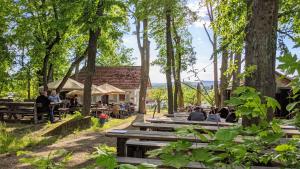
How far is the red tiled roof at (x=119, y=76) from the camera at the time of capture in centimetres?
4619

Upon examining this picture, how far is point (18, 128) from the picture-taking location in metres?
15.1

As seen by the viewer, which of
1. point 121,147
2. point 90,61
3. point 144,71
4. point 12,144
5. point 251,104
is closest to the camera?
point 251,104

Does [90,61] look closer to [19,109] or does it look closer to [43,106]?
[43,106]

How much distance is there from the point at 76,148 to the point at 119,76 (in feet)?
121

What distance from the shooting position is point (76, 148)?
10023mm

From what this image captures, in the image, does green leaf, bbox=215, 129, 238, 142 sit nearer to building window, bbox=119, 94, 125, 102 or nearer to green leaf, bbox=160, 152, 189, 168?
green leaf, bbox=160, 152, 189, 168

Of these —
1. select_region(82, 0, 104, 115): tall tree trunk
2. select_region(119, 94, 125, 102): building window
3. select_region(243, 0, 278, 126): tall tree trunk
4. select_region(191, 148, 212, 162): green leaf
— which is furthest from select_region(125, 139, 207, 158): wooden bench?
select_region(119, 94, 125, 102): building window

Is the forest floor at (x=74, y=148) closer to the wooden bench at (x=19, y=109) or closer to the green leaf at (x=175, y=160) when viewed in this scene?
the wooden bench at (x=19, y=109)

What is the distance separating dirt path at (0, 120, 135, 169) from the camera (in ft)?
27.2

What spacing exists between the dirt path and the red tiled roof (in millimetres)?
32459

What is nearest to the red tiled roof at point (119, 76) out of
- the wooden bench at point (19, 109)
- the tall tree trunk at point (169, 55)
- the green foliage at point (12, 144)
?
the tall tree trunk at point (169, 55)

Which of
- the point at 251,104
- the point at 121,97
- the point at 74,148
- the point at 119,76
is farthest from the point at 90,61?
the point at 121,97

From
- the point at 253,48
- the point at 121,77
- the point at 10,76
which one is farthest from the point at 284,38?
the point at 121,77

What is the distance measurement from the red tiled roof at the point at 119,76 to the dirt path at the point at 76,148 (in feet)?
106
